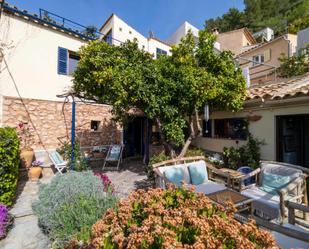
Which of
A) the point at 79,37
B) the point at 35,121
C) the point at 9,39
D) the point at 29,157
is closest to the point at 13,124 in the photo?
the point at 35,121

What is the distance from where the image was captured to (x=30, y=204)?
6004 mm

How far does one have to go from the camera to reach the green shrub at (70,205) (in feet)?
11.5

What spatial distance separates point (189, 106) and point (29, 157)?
24.7 feet

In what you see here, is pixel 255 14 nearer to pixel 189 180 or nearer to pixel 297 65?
pixel 297 65

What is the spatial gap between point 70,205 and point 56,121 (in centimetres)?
858

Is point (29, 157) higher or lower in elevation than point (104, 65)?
lower

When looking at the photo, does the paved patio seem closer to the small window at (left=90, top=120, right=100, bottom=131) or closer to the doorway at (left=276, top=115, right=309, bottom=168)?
the small window at (left=90, top=120, right=100, bottom=131)

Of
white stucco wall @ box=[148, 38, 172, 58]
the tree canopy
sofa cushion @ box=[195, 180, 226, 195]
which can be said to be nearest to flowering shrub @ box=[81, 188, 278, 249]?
sofa cushion @ box=[195, 180, 226, 195]

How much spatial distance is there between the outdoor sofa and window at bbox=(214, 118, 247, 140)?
2840mm

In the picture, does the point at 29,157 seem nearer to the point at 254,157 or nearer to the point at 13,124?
the point at 13,124

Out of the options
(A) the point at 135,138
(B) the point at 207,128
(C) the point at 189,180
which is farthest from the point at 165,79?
(A) the point at 135,138

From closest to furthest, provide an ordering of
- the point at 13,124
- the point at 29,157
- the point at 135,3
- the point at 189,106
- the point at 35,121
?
the point at 189,106, the point at 29,157, the point at 13,124, the point at 35,121, the point at 135,3

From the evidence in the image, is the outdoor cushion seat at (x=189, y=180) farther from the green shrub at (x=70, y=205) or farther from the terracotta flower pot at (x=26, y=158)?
the terracotta flower pot at (x=26, y=158)

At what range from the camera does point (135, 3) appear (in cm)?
1739
